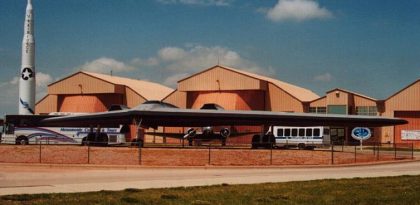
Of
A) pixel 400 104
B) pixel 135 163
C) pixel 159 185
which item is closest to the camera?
pixel 159 185

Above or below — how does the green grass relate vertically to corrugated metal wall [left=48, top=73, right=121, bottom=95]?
below

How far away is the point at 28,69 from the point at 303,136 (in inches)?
1275

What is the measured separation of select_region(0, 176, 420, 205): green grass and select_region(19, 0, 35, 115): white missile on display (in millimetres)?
47906

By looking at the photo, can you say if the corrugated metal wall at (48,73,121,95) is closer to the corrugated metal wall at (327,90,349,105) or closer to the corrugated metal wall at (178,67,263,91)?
the corrugated metal wall at (178,67,263,91)

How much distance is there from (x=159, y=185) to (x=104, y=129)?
3307 cm

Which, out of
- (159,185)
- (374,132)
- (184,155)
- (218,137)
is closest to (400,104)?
(374,132)

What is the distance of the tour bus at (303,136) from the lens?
146ft

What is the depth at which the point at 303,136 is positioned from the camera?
152 feet

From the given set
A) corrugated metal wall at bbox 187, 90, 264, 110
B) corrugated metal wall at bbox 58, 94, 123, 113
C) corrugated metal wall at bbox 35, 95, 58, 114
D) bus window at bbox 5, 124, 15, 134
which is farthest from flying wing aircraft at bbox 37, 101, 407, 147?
corrugated metal wall at bbox 35, 95, 58, 114

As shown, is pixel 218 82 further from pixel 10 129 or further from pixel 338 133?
pixel 10 129

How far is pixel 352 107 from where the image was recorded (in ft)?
195

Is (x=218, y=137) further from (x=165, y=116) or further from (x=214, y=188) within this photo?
(x=214, y=188)

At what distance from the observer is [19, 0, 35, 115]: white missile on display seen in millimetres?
58062

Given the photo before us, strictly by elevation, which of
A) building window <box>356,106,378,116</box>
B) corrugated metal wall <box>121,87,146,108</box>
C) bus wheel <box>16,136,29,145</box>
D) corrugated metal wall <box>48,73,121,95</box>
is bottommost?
bus wheel <box>16,136,29,145</box>
